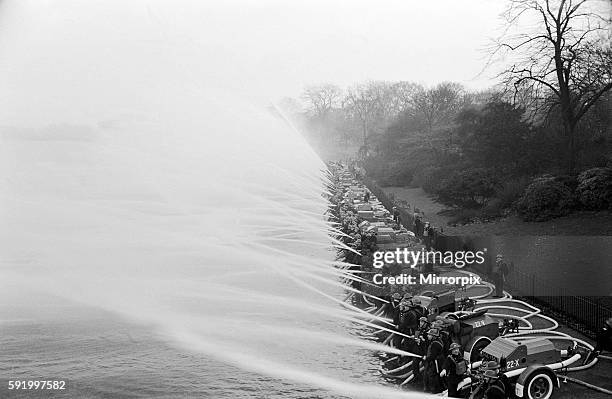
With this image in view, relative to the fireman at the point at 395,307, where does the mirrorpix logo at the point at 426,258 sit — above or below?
above

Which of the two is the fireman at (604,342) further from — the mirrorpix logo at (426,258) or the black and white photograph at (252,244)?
the mirrorpix logo at (426,258)

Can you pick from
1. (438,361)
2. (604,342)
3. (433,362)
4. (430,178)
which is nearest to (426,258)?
(604,342)

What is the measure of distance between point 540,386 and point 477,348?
1580 mm

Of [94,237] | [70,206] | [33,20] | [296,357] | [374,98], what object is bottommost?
[296,357]

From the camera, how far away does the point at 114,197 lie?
16625 millimetres

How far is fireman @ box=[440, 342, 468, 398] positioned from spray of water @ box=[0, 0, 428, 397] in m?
1.18

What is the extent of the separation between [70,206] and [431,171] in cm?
1963

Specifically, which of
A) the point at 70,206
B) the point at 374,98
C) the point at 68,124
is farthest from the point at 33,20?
the point at 374,98

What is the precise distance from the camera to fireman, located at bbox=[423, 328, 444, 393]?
7957mm

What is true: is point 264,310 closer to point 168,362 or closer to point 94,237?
point 168,362

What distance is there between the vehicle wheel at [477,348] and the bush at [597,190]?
934 centimetres

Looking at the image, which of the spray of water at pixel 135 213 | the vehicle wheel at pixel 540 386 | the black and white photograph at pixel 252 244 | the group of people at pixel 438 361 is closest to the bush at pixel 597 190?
the black and white photograph at pixel 252 244

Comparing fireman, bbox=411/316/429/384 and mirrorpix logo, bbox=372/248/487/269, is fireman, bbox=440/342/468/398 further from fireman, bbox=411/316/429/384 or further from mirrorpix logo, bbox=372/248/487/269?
mirrorpix logo, bbox=372/248/487/269

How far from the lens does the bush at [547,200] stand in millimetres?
17062
